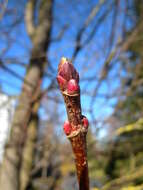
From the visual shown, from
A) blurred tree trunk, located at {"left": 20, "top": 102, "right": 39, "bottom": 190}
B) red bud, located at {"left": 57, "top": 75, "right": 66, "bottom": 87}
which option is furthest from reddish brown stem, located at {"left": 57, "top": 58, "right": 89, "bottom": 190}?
blurred tree trunk, located at {"left": 20, "top": 102, "right": 39, "bottom": 190}

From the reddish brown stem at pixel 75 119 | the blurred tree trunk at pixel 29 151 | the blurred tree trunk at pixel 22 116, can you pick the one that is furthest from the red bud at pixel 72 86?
the blurred tree trunk at pixel 29 151

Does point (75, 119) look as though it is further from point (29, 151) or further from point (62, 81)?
point (29, 151)

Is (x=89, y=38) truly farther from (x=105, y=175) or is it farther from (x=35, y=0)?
(x=105, y=175)

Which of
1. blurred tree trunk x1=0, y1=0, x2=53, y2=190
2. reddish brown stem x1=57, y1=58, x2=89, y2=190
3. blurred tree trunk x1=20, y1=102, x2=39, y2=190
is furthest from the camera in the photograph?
blurred tree trunk x1=20, y1=102, x2=39, y2=190

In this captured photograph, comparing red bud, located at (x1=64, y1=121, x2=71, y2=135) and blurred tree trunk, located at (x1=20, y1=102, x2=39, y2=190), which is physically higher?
blurred tree trunk, located at (x1=20, y1=102, x2=39, y2=190)

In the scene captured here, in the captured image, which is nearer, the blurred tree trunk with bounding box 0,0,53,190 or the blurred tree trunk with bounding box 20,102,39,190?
the blurred tree trunk with bounding box 0,0,53,190

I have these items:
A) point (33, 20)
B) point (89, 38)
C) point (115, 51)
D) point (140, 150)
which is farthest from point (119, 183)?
point (33, 20)

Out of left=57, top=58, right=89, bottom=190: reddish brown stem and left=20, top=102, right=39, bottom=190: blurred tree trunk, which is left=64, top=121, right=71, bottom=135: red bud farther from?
left=20, top=102, right=39, bottom=190: blurred tree trunk

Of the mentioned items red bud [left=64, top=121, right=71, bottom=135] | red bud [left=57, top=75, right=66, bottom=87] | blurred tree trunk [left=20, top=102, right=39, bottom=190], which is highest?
blurred tree trunk [left=20, top=102, right=39, bottom=190]
